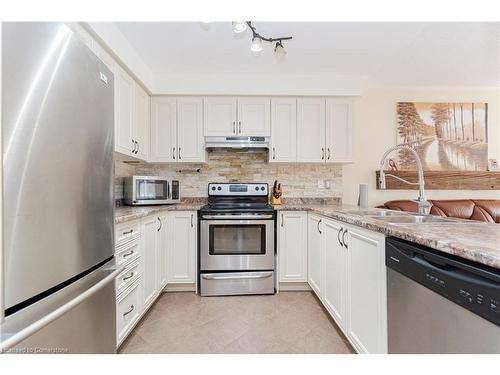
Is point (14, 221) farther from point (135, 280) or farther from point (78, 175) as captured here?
point (135, 280)

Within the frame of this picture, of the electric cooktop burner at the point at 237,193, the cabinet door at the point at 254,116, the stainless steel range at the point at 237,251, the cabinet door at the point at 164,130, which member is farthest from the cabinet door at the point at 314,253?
the cabinet door at the point at 164,130

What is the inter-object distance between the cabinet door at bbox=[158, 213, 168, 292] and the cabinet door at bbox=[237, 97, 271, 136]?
4.28ft

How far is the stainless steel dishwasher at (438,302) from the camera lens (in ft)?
2.10

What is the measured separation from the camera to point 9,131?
2.04ft

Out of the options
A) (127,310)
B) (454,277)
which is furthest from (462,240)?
(127,310)

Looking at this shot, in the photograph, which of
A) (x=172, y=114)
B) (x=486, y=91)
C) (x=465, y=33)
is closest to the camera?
(x=465, y=33)

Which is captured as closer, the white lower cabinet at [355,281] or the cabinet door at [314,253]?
the white lower cabinet at [355,281]

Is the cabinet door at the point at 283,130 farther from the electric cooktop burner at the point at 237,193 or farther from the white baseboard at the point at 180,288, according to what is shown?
the white baseboard at the point at 180,288

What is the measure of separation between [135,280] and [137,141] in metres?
1.37

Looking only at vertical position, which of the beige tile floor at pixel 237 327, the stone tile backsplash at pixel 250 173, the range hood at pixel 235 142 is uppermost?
the range hood at pixel 235 142

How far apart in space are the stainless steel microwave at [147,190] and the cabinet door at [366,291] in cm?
190

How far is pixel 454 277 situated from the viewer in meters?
0.73

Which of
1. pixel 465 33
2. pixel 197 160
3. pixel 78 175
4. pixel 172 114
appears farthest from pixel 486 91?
pixel 78 175

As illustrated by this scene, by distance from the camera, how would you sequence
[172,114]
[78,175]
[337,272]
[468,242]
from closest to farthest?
1. [468,242]
2. [78,175]
3. [337,272]
4. [172,114]
